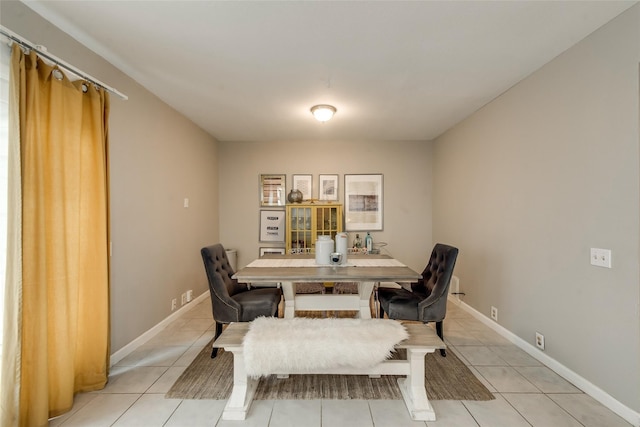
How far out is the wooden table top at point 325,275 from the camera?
209 cm

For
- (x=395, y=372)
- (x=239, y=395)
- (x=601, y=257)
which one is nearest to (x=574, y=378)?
(x=601, y=257)

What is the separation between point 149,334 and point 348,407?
204 centimetres

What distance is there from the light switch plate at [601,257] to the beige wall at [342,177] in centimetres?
277

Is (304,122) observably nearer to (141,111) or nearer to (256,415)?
(141,111)

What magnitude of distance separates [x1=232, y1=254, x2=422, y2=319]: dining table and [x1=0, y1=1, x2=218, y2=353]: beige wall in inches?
40.0

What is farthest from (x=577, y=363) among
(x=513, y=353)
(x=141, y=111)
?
(x=141, y=111)

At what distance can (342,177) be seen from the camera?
15.3 ft

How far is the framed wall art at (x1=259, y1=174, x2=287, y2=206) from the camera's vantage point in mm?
4648

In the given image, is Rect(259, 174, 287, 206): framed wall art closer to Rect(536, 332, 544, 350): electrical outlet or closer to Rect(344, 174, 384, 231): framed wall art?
Rect(344, 174, 384, 231): framed wall art

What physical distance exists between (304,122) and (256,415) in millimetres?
3116

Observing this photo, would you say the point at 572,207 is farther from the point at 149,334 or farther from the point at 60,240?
the point at 149,334

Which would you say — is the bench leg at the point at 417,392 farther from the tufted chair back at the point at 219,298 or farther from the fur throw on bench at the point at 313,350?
the tufted chair back at the point at 219,298

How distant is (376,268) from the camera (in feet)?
7.89

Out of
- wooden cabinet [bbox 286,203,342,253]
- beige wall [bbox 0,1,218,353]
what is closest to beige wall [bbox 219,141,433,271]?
wooden cabinet [bbox 286,203,342,253]
